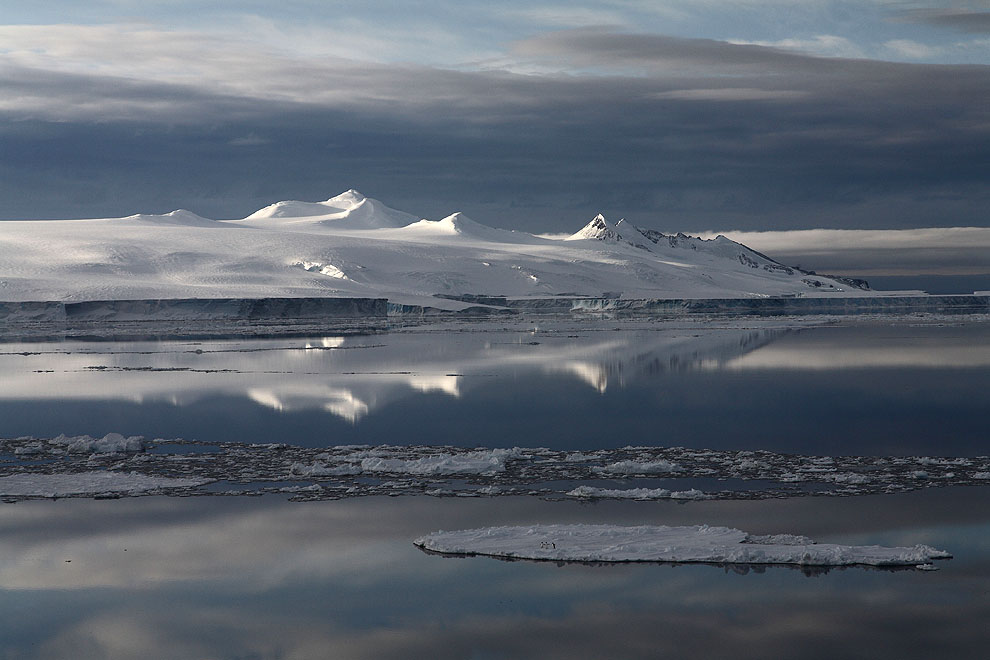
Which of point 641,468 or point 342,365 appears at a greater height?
point 641,468

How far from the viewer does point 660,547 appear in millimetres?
9641

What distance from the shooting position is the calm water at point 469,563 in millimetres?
7742

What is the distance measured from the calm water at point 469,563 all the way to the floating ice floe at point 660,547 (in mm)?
209

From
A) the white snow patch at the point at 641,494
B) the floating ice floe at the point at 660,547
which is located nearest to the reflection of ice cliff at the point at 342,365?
the white snow patch at the point at 641,494

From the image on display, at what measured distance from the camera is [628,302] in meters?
76.2

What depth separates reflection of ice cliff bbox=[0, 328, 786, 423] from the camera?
2306cm

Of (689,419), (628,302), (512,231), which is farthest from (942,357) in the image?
(512,231)

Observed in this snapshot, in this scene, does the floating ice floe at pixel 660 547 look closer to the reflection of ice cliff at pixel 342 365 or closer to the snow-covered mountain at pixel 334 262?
the reflection of ice cliff at pixel 342 365

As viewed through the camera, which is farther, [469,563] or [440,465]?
[440,465]

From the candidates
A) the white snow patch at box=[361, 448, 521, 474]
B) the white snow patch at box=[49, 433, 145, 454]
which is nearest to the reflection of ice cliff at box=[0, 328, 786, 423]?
the white snow patch at box=[49, 433, 145, 454]

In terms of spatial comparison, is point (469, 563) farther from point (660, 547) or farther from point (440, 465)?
point (440, 465)

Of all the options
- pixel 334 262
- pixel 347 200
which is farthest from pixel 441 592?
pixel 347 200

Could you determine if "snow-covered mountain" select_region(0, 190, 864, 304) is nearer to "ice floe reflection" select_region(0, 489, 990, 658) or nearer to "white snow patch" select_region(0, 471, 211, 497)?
A: "white snow patch" select_region(0, 471, 211, 497)

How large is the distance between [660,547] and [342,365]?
2088 centimetres
